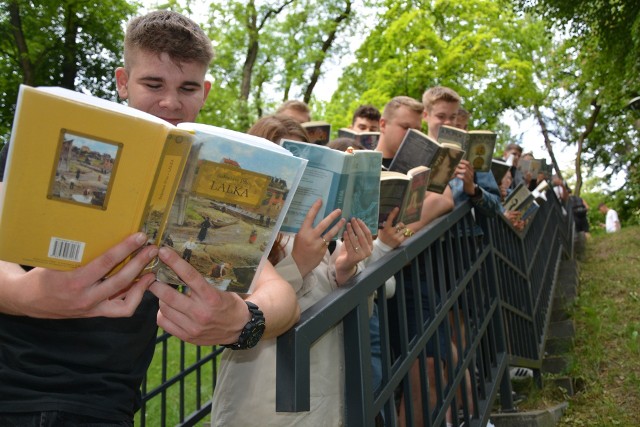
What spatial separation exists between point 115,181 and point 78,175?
7 cm

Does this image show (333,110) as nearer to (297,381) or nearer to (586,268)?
(586,268)

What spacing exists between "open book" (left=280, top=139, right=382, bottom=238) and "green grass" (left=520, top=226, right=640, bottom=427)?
2.81m

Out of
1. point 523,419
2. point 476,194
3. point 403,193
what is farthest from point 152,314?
point 523,419

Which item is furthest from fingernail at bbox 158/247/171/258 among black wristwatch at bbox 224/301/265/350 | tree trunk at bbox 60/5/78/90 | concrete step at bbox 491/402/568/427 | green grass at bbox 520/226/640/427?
tree trunk at bbox 60/5/78/90

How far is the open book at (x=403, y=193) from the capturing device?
8.82 ft

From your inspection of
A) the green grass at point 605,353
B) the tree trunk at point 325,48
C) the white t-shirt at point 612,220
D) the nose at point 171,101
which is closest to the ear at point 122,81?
the nose at point 171,101

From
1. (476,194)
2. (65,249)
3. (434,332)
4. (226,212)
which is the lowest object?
(434,332)

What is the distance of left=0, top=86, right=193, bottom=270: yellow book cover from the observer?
3.81 feet

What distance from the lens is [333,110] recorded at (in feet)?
66.3

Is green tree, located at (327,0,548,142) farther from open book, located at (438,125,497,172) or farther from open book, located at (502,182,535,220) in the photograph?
open book, located at (438,125,497,172)

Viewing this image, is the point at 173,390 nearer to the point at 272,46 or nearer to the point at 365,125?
the point at 365,125

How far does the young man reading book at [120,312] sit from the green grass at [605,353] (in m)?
3.39

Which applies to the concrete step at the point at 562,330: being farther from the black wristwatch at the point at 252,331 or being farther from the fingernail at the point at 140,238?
the fingernail at the point at 140,238

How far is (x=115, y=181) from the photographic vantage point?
1249mm
